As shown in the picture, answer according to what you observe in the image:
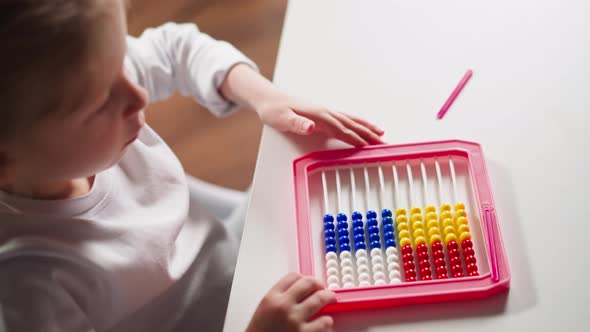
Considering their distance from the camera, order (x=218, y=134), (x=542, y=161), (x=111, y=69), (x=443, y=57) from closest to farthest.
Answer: (x=111, y=69) → (x=542, y=161) → (x=443, y=57) → (x=218, y=134)

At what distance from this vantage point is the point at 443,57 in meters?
0.79

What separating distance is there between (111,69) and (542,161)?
435mm

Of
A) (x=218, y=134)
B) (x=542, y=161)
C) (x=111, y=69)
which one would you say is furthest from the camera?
(x=218, y=134)

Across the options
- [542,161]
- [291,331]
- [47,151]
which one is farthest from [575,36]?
[47,151]

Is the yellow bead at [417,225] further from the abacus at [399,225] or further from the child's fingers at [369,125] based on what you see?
the child's fingers at [369,125]

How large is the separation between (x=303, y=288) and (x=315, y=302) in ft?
0.06

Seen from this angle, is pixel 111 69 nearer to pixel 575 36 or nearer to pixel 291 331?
pixel 291 331

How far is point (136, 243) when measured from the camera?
2.42 ft

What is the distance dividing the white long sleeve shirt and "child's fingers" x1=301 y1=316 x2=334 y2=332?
8.8 inches

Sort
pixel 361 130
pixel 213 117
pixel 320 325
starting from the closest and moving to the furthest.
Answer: pixel 320 325, pixel 361 130, pixel 213 117

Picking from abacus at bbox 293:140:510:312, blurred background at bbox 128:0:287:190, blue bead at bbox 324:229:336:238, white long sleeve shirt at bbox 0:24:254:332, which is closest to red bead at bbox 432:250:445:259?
abacus at bbox 293:140:510:312

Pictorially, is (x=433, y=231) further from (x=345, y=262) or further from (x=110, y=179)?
(x=110, y=179)

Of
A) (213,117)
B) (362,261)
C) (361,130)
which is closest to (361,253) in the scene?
(362,261)

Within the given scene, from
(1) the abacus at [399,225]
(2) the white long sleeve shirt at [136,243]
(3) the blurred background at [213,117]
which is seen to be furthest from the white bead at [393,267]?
(3) the blurred background at [213,117]
